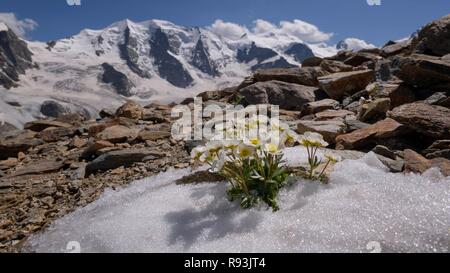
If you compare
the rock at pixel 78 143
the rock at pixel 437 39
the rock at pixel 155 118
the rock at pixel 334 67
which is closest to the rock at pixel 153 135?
the rock at pixel 78 143

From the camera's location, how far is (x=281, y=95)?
11.6 meters

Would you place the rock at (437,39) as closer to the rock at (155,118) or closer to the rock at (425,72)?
the rock at (425,72)

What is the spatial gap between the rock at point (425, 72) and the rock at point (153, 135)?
5.02m

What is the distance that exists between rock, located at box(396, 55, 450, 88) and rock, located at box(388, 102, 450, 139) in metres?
1.72

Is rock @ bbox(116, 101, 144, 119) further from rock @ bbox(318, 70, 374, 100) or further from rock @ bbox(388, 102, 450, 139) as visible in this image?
rock @ bbox(388, 102, 450, 139)

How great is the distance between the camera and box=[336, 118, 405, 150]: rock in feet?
21.0

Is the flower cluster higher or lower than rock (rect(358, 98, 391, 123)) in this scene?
lower

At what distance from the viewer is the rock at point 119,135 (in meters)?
9.13

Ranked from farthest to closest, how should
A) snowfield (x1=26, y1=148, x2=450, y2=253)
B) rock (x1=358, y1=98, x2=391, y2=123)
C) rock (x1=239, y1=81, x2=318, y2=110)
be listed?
rock (x1=239, y1=81, x2=318, y2=110) → rock (x1=358, y1=98, x2=391, y2=123) → snowfield (x1=26, y1=148, x2=450, y2=253)

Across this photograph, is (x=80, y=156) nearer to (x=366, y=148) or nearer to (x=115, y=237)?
(x=115, y=237)

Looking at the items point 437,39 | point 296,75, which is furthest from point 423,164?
point 296,75

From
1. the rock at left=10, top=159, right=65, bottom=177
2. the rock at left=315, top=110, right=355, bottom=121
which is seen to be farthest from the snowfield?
the rock at left=10, top=159, right=65, bottom=177
